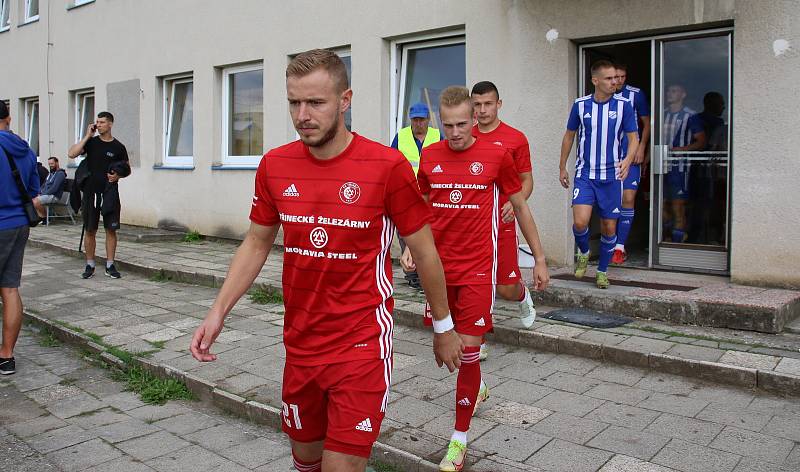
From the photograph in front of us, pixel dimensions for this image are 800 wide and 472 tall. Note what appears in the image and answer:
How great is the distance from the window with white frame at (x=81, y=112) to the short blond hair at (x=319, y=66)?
1657 centimetres

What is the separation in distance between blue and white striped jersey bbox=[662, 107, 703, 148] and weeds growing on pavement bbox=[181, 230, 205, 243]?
8.47 meters

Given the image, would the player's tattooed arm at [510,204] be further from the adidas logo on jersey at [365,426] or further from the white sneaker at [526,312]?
the adidas logo on jersey at [365,426]

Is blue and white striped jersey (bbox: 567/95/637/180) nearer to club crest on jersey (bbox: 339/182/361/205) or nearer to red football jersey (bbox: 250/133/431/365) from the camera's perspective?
red football jersey (bbox: 250/133/431/365)

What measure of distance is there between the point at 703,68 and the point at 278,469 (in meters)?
6.24

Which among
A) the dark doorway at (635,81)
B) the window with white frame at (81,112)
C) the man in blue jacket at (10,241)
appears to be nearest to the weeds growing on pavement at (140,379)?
the man in blue jacket at (10,241)

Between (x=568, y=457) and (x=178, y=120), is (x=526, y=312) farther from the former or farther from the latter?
(x=178, y=120)

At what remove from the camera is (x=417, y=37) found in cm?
1023

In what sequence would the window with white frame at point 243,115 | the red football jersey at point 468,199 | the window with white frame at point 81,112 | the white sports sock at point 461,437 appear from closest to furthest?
the white sports sock at point 461,437 < the red football jersey at point 468,199 < the window with white frame at point 243,115 < the window with white frame at point 81,112

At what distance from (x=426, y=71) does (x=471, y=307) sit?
21.8 feet

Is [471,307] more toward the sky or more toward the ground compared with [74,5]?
more toward the ground

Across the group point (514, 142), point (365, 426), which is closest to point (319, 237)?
point (365, 426)

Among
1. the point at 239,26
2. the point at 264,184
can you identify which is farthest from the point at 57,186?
the point at 264,184

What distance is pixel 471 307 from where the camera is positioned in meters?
4.40

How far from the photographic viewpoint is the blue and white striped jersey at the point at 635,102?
758cm
